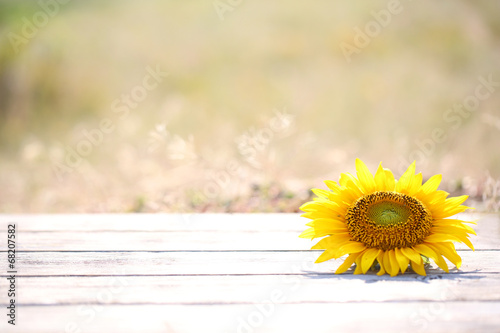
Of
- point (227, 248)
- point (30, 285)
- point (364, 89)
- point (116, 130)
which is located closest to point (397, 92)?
point (364, 89)

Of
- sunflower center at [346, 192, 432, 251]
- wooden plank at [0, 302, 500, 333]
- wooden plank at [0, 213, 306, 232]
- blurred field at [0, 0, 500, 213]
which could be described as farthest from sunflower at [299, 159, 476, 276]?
blurred field at [0, 0, 500, 213]

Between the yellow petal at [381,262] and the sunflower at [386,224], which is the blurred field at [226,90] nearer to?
the sunflower at [386,224]

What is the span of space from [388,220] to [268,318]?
409 millimetres

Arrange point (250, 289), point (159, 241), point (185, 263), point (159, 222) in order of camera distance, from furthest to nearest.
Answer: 1. point (159, 222)
2. point (159, 241)
3. point (185, 263)
4. point (250, 289)

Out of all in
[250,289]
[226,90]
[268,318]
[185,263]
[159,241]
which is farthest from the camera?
[226,90]

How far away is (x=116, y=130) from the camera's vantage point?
465 cm

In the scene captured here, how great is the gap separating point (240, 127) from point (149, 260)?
12.0 ft

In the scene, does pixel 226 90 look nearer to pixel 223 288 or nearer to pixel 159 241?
pixel 159 241

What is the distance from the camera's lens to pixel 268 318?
3.28 ft

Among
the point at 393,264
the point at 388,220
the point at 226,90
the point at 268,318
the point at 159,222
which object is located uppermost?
the point at 226,90

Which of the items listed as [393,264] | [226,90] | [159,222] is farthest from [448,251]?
[226,90]

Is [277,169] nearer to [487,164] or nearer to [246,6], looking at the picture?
[487,164]

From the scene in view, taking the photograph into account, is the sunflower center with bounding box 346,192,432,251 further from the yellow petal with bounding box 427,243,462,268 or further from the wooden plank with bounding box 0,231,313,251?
the wooden plank with bounding box 0,231,313,251

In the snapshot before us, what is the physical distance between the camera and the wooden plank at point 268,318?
946 millimetres
